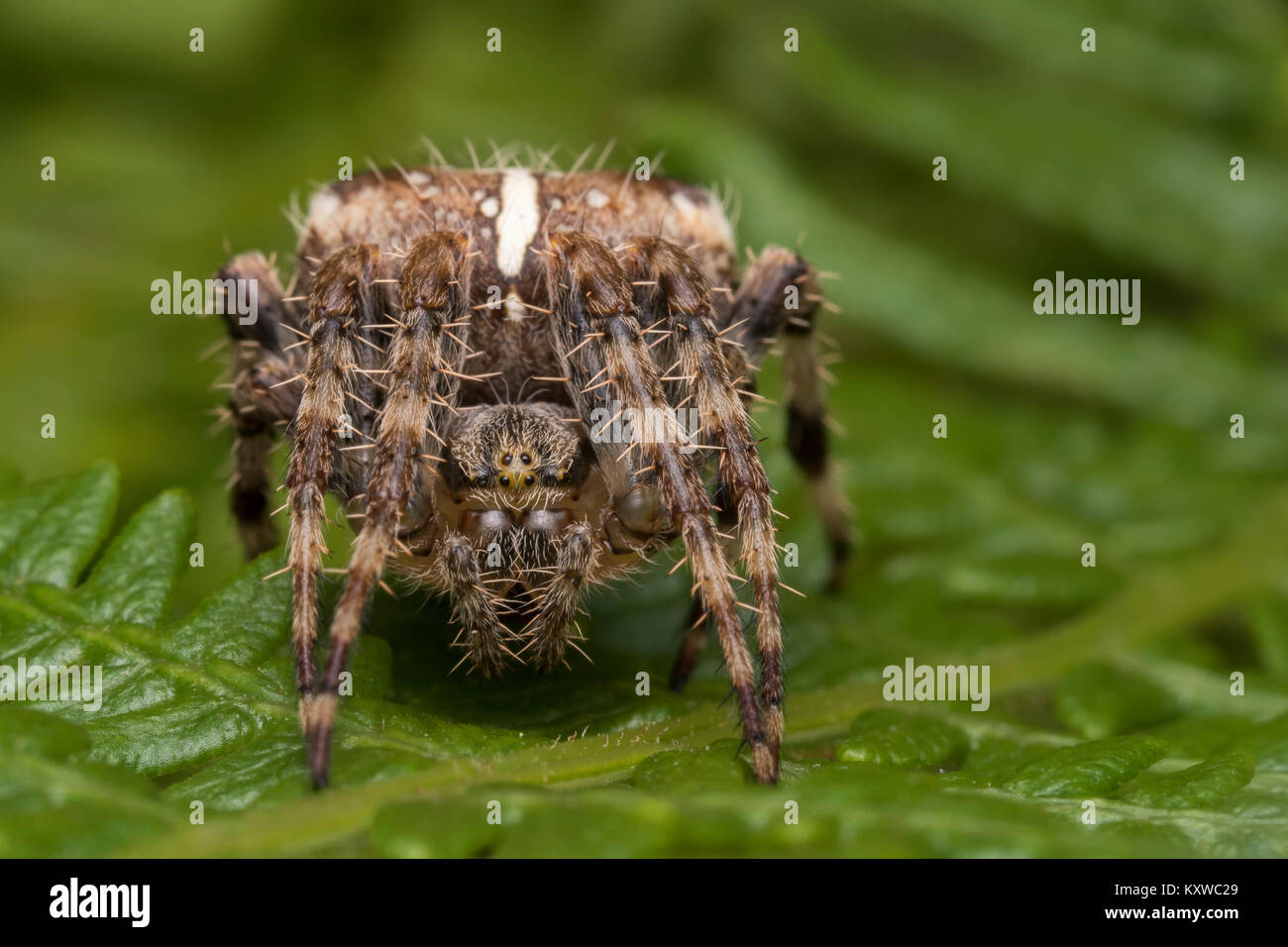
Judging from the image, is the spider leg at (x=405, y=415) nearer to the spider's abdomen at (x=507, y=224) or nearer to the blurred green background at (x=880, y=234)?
the spider's abdomen at (x=507, y=224)

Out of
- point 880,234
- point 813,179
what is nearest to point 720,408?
point 880,234

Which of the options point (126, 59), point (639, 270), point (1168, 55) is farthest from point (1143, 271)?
point (126, 59)

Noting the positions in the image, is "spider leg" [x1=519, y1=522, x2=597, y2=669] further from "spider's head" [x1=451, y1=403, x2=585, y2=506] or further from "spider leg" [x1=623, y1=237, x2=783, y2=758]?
"spider leg" [x1=623, y1=237, x2=783, y2=758]

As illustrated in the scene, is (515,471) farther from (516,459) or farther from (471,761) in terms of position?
(471,761)

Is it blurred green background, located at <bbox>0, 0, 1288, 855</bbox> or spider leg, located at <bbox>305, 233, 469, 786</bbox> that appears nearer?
spider leg, located at <bbox>305, 233, 469, 786</bbox>

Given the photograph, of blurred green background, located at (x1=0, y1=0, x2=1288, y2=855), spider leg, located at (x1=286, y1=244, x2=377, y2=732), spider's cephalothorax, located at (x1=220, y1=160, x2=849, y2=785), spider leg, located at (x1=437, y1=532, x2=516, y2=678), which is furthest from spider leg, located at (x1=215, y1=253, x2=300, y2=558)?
blurred green background, located at (x1=0, y1=0, x2=1288, y2=855)

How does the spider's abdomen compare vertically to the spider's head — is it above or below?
above
